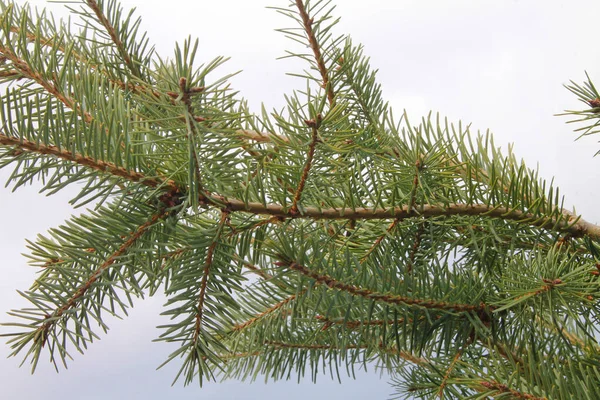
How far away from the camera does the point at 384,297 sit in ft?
1.21

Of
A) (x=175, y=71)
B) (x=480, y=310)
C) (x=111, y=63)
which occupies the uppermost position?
(x=111, y=63)

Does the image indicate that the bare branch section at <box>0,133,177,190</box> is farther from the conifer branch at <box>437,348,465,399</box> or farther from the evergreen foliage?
the conifer branch at <box>437,348,465,399</box>

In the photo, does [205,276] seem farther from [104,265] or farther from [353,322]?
[353,322]

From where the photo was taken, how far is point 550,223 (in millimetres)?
402

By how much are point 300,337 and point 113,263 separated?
0.25 meters

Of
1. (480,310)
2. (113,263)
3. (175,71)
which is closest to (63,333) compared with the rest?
(113,263)

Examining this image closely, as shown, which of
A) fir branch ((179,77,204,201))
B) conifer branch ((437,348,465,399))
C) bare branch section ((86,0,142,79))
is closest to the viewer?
fir branch ((179,77,204,201))

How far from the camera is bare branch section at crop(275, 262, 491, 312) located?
13.4 inches

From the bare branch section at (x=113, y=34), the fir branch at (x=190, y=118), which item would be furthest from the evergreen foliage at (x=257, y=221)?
the bare branch section at (x=113, y=34)

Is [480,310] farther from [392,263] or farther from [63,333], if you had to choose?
[63,333]

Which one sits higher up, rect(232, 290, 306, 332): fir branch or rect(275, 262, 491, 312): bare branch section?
rect(232, 290, 306, 332): fir branch

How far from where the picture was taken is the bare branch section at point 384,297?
0.34 metres

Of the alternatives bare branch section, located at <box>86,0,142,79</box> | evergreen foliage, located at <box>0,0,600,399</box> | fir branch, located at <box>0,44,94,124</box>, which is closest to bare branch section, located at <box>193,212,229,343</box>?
evergreen foliage, located at <box>0,0,600,399</box>

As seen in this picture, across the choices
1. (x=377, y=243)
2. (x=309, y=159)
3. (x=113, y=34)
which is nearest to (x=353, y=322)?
(x=377, y=243)
